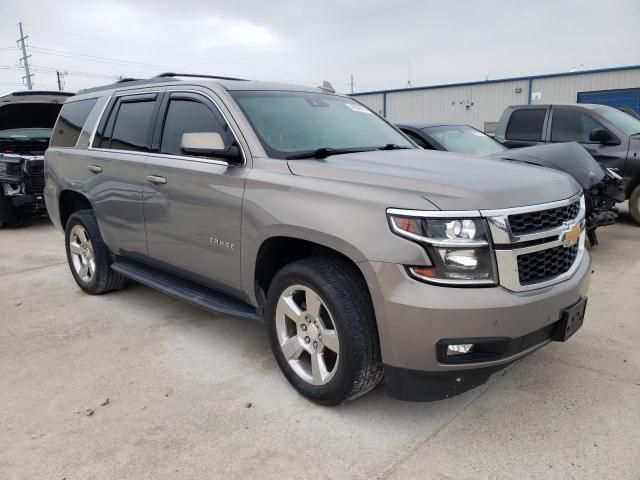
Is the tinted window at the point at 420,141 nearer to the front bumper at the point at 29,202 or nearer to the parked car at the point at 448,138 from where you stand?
the parked car at the point at 448,138

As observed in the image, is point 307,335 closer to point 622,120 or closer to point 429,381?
point 429,381

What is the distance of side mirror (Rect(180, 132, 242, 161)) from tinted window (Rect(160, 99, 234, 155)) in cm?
27

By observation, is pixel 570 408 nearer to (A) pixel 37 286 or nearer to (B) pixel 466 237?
(B) pixel 466 237

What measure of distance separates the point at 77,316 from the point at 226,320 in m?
1.30

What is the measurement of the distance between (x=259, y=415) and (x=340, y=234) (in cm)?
112

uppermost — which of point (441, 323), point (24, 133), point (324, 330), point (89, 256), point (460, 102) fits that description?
point (460, 102)

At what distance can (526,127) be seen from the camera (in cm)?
837

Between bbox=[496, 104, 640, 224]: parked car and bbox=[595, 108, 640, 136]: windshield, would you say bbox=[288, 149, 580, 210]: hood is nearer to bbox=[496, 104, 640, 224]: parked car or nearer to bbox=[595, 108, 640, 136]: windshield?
bbox=[496, 104, 640, 224]: parked car

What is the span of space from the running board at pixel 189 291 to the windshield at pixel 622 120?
6725 millimetres

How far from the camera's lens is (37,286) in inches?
214

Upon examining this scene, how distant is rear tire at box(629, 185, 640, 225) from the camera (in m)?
7.66

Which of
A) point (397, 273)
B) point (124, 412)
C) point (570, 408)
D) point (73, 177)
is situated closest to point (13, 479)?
point (124, 412)

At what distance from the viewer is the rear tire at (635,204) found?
302 inches

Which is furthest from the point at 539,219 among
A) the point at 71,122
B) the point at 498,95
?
the point at 498,95
